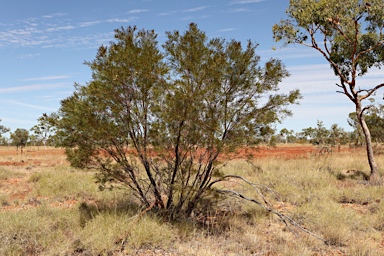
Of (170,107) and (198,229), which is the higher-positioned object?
(170,107)

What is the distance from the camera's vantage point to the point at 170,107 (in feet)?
21.2

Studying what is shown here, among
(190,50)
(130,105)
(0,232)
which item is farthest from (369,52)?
(0,232)

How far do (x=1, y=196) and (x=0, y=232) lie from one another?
5883mm

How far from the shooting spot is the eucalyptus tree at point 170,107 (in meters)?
6.63

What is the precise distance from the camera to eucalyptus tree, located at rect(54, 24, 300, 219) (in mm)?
6633

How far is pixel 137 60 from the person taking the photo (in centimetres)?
666

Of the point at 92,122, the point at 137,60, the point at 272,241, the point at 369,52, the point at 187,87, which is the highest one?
the point at 369,52

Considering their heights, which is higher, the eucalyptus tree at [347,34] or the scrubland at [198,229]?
the eucalyptus tree at [347,34]

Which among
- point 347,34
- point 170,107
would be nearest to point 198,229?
point 170,107

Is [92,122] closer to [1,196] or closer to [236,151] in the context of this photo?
[236,151]

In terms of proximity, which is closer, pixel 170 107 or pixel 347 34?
pixel 170 107

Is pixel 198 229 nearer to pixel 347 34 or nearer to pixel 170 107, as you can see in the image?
pixel 170 107

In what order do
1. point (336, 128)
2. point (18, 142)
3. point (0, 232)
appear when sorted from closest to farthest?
point (0, 232)
point (336, 128)
point (18, 142)

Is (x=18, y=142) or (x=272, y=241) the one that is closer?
(x=272, y=241)
